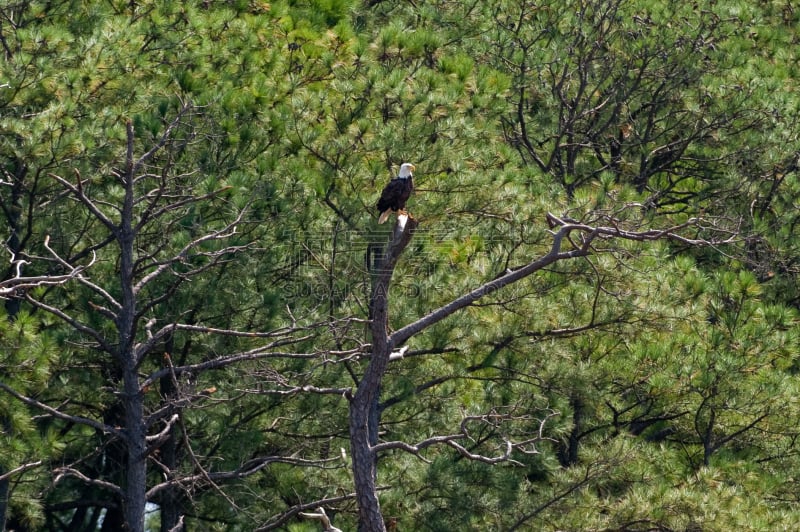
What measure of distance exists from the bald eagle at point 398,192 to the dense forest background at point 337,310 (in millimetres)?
338

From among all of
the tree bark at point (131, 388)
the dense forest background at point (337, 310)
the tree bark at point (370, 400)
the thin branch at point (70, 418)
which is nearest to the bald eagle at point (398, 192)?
the dense forest background at point (337, 310)

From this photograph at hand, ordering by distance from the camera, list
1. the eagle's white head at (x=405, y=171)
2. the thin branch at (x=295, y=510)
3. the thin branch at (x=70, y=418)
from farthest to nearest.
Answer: the eagle's white head at (x=405, y=171) < the thin branch at (x=295, y=510) < the thin branch at (x=70, y=418)

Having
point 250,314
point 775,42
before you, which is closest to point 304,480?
point 250,314

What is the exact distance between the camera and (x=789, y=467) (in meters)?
10.4

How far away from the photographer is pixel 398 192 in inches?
346

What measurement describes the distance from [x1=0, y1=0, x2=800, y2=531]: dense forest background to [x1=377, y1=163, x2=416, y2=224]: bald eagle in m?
0.34

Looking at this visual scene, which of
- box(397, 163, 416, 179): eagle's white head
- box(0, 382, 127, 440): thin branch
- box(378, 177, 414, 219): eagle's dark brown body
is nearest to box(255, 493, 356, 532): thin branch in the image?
box(0, 382, 127, 440): thin branch

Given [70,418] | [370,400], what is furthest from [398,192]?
[70,418]

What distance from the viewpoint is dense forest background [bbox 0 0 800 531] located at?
8.72m

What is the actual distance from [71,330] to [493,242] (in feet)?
10.3

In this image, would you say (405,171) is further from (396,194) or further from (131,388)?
(131,388)

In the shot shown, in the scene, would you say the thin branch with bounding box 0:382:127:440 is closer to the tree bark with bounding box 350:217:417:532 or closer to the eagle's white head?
the tree bark with bounding box 350:217:417:532

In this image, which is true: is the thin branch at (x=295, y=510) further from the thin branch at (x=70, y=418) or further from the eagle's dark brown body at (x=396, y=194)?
the eagle's dark brown body at (x=396, y=194)

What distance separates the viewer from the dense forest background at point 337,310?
872cm
